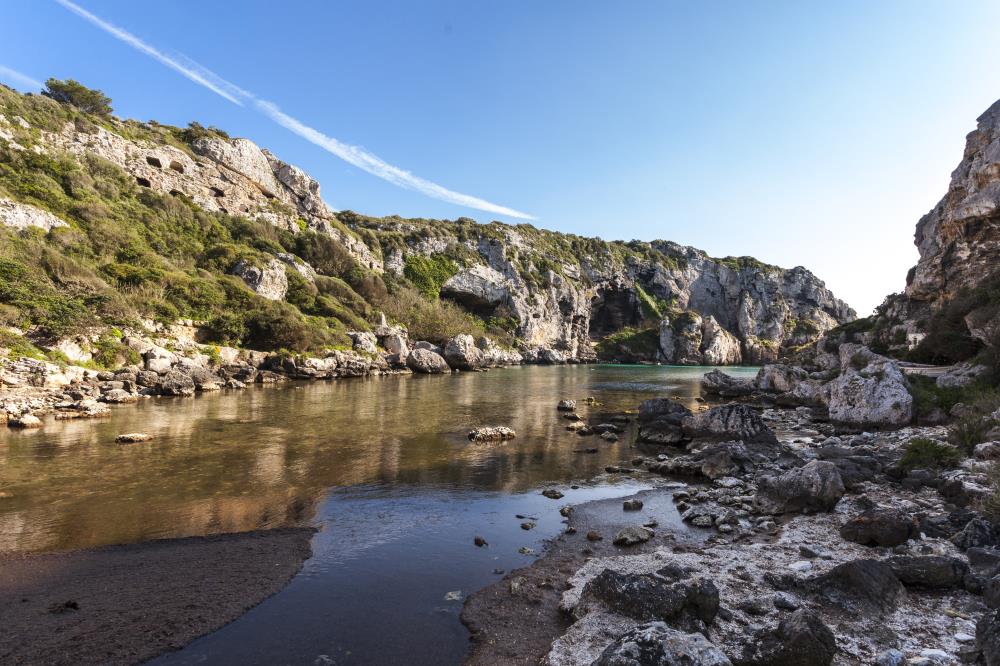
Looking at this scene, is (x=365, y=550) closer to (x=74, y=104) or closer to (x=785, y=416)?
(x=785, y=416)

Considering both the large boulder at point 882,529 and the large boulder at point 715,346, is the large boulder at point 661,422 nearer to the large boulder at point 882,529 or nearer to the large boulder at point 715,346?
the large boulder at point 882,529

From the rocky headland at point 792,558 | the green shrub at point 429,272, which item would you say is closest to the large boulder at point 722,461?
the rocky headland at point 792,558

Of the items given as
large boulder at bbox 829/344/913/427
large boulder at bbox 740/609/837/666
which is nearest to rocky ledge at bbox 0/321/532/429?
large boulder at bbox 740/609/837/666

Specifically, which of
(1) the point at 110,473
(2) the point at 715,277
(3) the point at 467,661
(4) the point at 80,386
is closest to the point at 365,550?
(3) the point at 467,661

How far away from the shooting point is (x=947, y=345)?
30250 millimetres

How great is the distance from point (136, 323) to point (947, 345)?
205ft

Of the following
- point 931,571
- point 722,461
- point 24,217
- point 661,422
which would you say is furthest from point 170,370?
point 931,571

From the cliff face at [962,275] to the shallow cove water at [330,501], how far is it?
22.9m

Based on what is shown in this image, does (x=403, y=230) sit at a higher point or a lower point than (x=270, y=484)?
higher

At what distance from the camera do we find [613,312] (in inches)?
7092

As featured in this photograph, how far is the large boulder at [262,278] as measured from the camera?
65312mm

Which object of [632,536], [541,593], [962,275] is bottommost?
[541,593]

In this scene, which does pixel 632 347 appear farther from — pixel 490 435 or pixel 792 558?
pixel 792 558

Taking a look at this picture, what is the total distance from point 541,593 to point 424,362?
62927 mm
